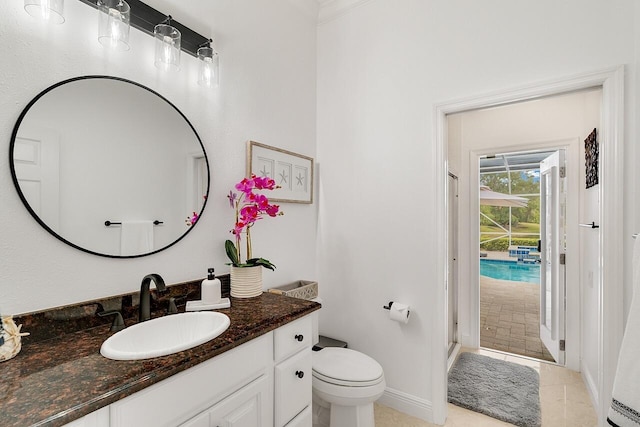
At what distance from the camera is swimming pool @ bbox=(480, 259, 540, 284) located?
747 cm

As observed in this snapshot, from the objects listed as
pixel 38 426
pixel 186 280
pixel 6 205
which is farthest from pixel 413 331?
pixel 6 205

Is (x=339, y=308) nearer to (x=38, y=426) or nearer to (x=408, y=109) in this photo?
(x=408, y=109)

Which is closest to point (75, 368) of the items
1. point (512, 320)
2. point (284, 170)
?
point (284, 170)

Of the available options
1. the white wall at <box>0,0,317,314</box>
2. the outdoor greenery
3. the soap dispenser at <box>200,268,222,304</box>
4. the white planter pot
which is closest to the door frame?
the white wall at <box>0,0,317,314</box>

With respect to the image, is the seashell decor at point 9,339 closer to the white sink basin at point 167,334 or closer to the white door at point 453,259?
the white sink basin at point 167,334

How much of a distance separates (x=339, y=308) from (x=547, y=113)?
266 centimetres

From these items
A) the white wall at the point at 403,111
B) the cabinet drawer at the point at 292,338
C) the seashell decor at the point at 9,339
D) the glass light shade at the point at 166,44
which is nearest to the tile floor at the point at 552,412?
the white wall at the point at 403,111

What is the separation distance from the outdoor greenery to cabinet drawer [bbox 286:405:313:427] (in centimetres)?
791

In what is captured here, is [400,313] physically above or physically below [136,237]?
below

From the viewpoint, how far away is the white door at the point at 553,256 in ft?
8.96

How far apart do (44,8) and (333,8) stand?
6.51 feet

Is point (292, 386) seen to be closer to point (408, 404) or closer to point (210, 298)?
point (210, 298)

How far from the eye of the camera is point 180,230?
1.52 meters

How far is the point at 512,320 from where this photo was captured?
3.97 meters
